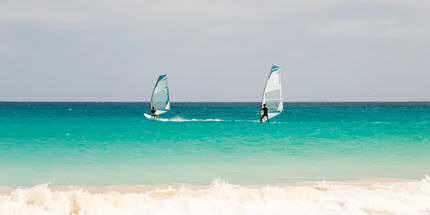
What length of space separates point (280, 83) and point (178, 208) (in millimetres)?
33088

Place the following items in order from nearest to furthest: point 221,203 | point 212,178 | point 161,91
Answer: point 221,203
point 212,178
point 161,91

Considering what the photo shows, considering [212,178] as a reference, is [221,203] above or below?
above

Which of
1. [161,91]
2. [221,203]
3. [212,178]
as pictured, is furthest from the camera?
[161,91]

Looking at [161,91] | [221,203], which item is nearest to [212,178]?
[221,203]

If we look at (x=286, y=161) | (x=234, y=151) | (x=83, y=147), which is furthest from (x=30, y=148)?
(x=286, y=161)

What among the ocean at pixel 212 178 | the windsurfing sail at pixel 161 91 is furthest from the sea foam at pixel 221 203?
the windsurfing sail at pixel 161 91

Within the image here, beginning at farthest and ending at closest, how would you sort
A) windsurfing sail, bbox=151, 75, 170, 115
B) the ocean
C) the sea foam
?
1. windsurfing sail, bbox=151, 75, 170, 115
2. the ocean
3. the sea foam

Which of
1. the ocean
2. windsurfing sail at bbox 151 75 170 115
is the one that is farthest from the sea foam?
windsurfing sail at bbox 151 75 170 115

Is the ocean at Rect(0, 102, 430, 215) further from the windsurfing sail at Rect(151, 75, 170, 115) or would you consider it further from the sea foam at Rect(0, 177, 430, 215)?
the windsurfing sail at Rect(151, 75, 170, 115)

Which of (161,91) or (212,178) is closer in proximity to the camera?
(212,178)

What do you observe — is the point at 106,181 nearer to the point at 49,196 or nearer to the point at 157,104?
the point at 49,196

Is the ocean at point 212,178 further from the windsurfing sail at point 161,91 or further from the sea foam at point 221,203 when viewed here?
the windsurfing sail at point 161,91

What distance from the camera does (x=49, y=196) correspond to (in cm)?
723

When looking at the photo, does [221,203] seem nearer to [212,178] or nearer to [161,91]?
[212,178]
